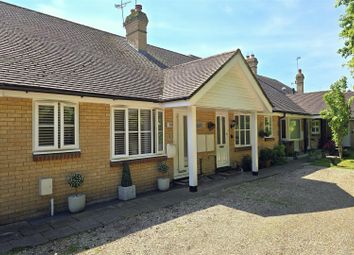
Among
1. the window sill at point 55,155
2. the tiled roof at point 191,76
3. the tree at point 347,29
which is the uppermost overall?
the tree at point 347,29

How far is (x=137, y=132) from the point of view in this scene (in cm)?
927

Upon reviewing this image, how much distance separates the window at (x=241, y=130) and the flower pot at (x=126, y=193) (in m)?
7.53

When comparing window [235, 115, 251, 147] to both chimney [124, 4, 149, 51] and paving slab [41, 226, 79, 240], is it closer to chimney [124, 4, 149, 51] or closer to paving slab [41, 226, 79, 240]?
chimney [124, 4, 149, 51]

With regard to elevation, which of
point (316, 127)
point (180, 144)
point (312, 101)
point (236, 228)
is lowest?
point (236, 228)

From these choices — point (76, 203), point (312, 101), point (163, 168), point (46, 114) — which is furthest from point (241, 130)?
point (312, 101)

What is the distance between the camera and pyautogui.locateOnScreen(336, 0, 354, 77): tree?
1266 cm

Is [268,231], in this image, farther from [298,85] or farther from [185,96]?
[298,85]

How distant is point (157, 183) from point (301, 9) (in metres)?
9.59

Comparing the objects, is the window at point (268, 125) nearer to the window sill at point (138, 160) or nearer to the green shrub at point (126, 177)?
the window sill at point (138, 160)

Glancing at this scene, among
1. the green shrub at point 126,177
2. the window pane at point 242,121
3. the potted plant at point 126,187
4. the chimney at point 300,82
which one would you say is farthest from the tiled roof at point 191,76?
the chimney at point 300,82

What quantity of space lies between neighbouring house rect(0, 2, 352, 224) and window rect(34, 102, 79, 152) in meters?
0.03

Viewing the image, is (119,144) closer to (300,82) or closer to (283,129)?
(283,129)

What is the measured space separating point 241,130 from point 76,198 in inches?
396

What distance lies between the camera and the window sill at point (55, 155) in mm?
6805
